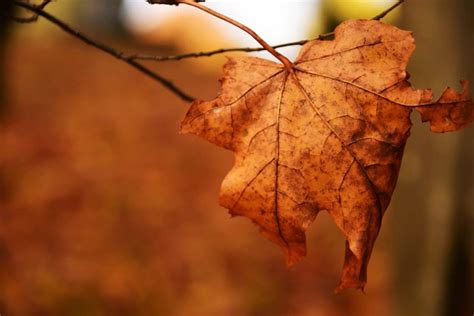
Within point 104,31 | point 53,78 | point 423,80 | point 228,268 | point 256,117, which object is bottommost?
point 228,268

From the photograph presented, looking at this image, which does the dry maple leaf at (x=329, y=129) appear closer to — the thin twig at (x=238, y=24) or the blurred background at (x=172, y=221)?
the thin twig at (x=238, y=24)

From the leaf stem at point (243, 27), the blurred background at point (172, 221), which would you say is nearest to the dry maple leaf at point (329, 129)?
the leaf stem at point (243, 27)

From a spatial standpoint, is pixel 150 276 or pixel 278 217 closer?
pixel 278 217

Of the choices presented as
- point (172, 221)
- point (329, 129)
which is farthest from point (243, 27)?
point (172, 221)

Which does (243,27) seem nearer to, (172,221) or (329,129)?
(329,129)

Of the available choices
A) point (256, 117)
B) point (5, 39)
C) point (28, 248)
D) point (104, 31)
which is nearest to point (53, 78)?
point (5, 39)

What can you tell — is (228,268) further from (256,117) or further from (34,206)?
(256,117)

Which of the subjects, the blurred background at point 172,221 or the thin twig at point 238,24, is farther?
the blurred background at point 172,221
